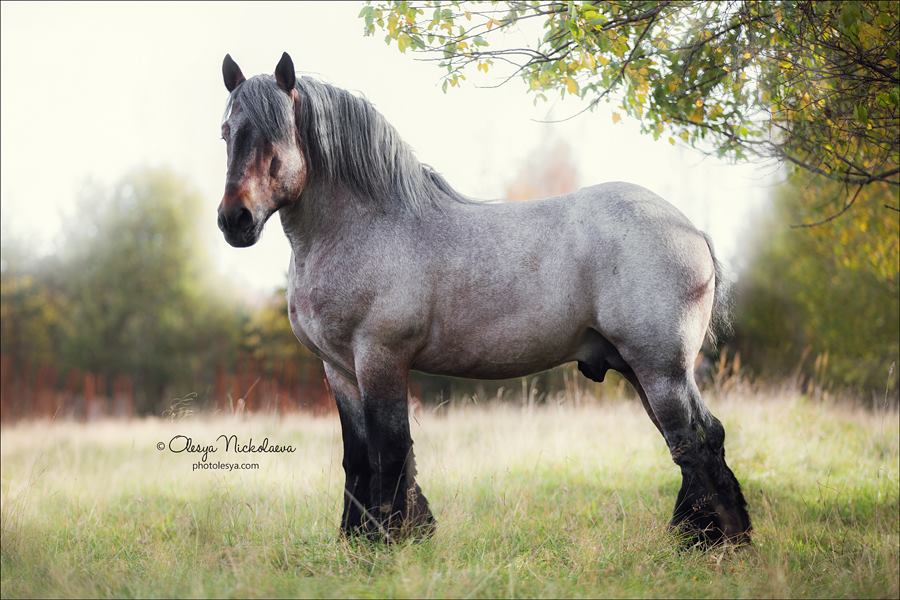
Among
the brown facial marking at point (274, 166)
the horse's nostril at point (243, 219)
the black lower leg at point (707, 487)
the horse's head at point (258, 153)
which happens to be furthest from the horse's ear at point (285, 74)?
the black lower leg at point (707, 487)

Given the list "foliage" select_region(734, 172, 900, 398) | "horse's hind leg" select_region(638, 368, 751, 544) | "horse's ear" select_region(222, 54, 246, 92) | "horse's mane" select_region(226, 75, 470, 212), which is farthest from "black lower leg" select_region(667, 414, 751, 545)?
"foliage" select_region(734, 172, 900, 398)

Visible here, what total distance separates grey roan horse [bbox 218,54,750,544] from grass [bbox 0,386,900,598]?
0.44 meters

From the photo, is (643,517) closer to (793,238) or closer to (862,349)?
(862,349)

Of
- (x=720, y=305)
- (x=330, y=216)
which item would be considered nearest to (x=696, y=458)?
(x=720, y=305)

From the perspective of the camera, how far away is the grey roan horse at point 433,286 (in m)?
4.36

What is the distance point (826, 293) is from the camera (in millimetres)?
17906

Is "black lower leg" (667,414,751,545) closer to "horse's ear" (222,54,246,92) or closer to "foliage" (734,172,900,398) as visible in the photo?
"horse's ear" (222,54,246,92)

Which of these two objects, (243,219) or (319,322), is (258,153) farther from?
(319,322)

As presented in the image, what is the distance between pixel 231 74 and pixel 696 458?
12.0 feet

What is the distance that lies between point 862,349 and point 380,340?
54.5 ft

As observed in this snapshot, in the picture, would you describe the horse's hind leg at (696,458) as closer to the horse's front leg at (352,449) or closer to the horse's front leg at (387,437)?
the horse's front leg at (387,437)

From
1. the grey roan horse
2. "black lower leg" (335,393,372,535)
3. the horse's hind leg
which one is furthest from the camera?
"black lower leg" (335,393,372,535)

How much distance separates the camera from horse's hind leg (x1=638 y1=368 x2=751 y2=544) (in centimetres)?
448

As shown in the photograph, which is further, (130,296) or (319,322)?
(130,296)
